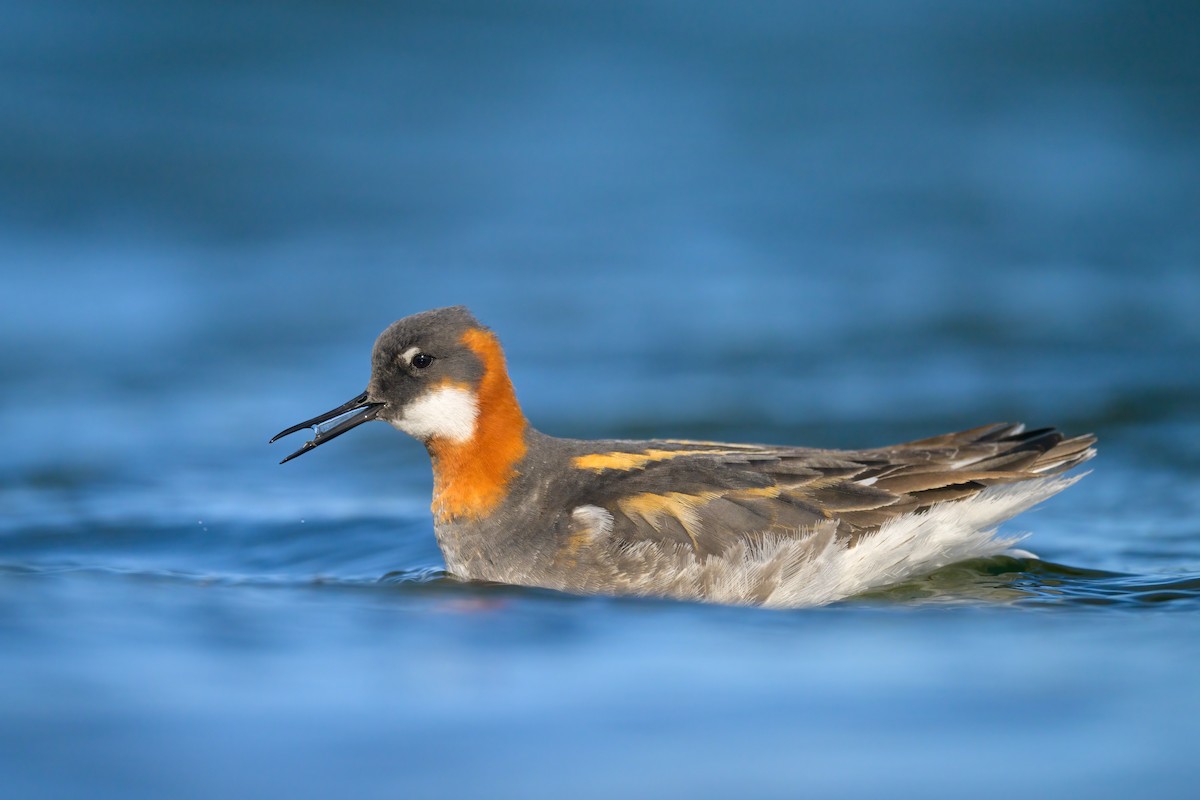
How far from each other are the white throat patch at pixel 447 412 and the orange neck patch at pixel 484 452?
1.2 inches

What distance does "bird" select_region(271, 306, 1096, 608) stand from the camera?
6.84 metres

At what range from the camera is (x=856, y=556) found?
696 cm

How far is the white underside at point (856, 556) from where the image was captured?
22.4 ft

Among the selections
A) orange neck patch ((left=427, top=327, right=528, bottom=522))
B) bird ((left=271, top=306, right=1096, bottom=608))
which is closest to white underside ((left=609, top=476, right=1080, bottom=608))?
bird ((left=271, top=306, right=1096, bottom=608))

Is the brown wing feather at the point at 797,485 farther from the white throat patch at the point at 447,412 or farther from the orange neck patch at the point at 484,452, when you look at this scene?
the white throat patch at the point at 447,412

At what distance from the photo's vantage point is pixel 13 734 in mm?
5172

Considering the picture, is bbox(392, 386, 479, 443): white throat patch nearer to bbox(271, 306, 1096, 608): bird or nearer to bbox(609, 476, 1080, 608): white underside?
bbox(271, 306, 1096, 608): bird

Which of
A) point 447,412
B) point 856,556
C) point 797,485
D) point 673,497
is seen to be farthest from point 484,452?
point 856,556

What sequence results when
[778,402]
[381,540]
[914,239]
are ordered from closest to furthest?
[381,540] < [778,402] < [914,239]

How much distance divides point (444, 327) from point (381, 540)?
1437mm

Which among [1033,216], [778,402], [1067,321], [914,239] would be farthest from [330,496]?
[1033,216]

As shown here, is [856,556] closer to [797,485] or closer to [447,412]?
[797,485]

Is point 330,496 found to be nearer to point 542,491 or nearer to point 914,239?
point 542,491

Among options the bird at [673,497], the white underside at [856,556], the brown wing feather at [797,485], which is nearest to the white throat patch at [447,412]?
the bird at [673,497]
